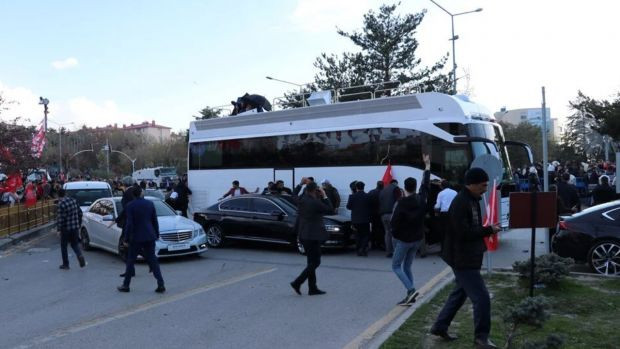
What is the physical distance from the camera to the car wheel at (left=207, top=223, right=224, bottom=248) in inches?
589

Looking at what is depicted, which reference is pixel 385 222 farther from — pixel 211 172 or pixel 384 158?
pixel 211 172

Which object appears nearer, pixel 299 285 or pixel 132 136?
pixel 299 285

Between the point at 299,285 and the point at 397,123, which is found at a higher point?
the point at 397,123

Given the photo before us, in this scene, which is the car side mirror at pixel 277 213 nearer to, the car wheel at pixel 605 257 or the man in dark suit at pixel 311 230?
the man in dark suit at pixel 311 230

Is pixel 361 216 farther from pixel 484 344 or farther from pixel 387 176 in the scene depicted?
pixel 484 344

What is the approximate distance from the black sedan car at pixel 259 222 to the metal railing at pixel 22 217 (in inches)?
252

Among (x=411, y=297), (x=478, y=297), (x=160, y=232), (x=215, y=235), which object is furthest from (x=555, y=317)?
(x=215, y=235)

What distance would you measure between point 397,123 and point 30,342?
9984 millimetres

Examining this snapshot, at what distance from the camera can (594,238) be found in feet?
32.5

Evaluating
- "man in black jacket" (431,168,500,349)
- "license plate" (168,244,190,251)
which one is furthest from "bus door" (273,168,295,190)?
"man in black jacket" (431,168,500,349)

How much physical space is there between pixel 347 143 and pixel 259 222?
320 cm

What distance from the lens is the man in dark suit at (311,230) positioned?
8773 millimetres

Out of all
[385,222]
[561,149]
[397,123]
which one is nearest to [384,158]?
[397,123]

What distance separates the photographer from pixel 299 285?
891 centimetres
